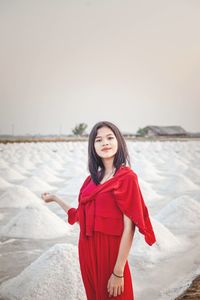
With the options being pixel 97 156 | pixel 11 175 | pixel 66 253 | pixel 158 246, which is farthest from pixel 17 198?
pixel 97 156

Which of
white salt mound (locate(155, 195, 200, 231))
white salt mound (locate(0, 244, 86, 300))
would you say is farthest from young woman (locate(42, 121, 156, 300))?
white salt mound (locate(155, 195, 200, 231))

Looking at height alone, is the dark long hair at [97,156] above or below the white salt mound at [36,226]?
above

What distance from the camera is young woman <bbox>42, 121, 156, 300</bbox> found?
121cm

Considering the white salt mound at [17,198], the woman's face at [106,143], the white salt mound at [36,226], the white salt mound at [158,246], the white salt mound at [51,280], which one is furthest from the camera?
the white salt mound at [17,198]

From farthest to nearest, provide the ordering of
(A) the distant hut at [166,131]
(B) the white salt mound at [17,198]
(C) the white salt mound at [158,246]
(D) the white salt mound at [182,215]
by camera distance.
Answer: (A) the distant hut at [166,131], (B) the white salt mound at [17,198], (D) the white salt mound at [182,215], (C) the white salt mound at [158,246]

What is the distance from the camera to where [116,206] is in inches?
49.0

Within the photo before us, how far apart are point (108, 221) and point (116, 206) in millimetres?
62

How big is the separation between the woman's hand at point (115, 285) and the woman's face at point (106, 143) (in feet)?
1.47

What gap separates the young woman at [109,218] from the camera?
1.21m

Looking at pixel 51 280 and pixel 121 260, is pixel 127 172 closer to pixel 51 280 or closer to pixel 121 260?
pixel 121 260

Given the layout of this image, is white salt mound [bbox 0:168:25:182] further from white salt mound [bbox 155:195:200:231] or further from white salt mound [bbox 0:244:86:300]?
white salt mound [bbox 0:244:86:300]

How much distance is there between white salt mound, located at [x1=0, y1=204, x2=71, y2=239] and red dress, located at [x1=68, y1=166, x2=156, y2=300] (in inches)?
99.7

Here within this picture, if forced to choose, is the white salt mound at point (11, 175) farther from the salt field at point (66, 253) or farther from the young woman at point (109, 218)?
the young woman at point (109, 218)

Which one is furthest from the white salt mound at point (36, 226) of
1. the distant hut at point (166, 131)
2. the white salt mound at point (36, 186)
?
the distant hut at point (166, 131)
